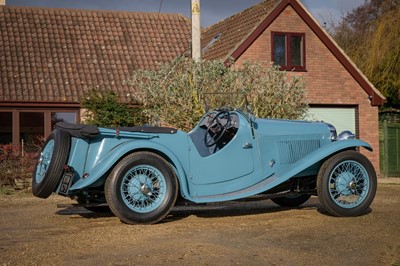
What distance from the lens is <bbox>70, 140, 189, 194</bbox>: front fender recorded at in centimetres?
794

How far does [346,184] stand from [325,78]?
42.9ft

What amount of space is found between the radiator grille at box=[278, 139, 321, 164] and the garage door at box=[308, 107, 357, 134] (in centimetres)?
1218

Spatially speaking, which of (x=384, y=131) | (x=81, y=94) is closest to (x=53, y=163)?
(x=81, y=94)

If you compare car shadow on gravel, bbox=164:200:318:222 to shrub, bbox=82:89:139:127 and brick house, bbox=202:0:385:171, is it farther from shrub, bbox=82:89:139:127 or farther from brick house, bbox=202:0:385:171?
brick house, bbox=202:0:385:171

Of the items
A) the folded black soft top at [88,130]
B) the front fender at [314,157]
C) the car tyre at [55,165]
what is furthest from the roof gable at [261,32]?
the car tyre at [55,165]

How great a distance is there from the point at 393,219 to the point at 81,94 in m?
13.1

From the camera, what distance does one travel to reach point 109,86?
67.5ft

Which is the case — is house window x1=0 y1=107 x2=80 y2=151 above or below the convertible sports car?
above

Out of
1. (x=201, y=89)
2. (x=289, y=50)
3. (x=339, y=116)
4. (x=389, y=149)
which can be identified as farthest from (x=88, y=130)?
(x=389, y=149)

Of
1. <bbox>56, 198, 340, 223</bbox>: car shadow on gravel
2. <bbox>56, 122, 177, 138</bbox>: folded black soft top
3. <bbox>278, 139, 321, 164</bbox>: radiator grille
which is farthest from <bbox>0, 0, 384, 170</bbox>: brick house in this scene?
<bbox>56, 122, 177, 138</bbox>: folded black soft top

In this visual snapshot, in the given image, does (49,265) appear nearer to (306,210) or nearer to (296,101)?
(306,210)

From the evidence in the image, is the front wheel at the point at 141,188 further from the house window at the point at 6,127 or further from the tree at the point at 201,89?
the house window at the point at 6,127

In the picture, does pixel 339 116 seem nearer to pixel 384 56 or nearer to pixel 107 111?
pixel 384 56

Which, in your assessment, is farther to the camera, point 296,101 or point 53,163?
point 296,101
